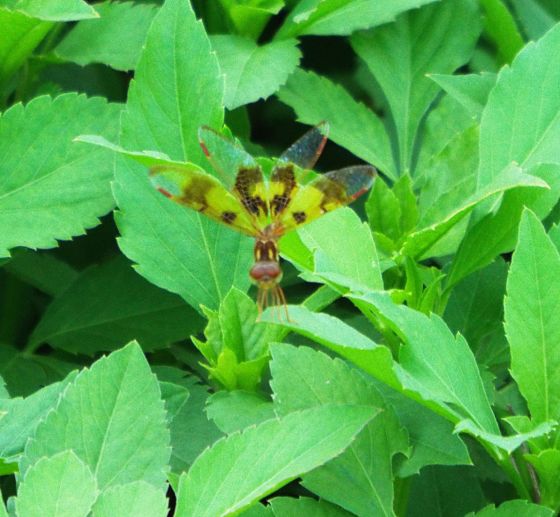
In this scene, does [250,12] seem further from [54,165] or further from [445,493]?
[445,493]

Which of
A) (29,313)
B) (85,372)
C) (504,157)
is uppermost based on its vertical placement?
(504,157)

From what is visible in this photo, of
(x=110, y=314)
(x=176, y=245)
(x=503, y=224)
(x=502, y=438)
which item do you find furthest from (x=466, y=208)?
(x=110, y=314)

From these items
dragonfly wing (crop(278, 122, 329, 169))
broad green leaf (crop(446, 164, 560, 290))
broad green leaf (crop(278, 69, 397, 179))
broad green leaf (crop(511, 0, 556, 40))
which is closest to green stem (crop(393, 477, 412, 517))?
broad green leaf (crop(446, 164, 560, 290))

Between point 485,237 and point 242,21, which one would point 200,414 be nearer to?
point 485,237

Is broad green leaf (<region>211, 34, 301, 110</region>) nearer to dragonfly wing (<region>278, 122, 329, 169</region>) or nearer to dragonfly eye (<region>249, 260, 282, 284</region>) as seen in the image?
dragonfly wing (<region>278, 122, 329, 169</region>)

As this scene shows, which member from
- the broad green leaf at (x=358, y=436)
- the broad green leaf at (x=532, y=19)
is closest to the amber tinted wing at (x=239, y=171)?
the broad green leaf at (x=358, y=436)

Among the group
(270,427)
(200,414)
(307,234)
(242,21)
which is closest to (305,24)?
(242,21)
